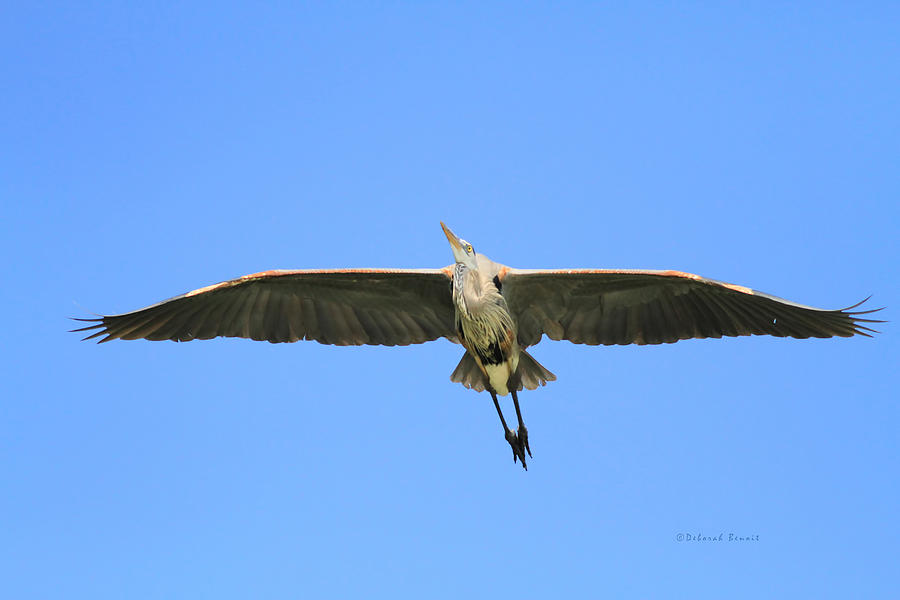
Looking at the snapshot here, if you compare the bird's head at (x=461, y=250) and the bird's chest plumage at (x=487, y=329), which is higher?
the bird's head at (x=461, y=250)

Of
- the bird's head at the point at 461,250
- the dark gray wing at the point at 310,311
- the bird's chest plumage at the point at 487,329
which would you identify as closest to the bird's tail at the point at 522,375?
the bird's chest plumage at the point at 487,329

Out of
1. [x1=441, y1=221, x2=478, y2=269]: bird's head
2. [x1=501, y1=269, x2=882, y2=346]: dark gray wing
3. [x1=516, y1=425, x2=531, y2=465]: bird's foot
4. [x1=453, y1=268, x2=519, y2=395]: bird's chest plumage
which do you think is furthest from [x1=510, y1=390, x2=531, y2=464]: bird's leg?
[x1=441, y1=221, x2=478, y2=269]: bird's head

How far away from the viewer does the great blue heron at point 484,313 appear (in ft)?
32.3

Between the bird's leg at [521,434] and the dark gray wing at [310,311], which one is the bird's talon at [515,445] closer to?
the bird's leg at [521,434]

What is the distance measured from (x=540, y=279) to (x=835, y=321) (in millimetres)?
2991

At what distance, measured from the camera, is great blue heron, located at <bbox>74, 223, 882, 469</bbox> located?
9.85m

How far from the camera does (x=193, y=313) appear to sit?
10.4 meters

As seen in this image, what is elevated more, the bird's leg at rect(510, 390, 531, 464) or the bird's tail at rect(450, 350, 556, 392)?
the bird's tail at rect(450, 350, 556, 392)

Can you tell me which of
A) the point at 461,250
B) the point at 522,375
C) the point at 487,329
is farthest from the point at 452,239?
the point at 522,375

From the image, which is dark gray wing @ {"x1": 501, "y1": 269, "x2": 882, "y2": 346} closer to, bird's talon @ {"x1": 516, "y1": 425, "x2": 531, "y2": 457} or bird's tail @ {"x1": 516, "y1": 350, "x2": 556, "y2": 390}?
bird's tail @ {"x1": 516, "y1": 350, "x2": 556, "y2": 390}

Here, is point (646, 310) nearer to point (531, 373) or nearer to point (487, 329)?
point (531, 373)

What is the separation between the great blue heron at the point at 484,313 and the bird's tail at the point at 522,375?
1cm

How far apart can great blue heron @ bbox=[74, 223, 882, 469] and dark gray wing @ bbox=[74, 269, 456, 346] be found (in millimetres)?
11

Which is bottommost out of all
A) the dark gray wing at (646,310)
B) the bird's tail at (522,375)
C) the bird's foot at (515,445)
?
the bird's foot at (515,445)
